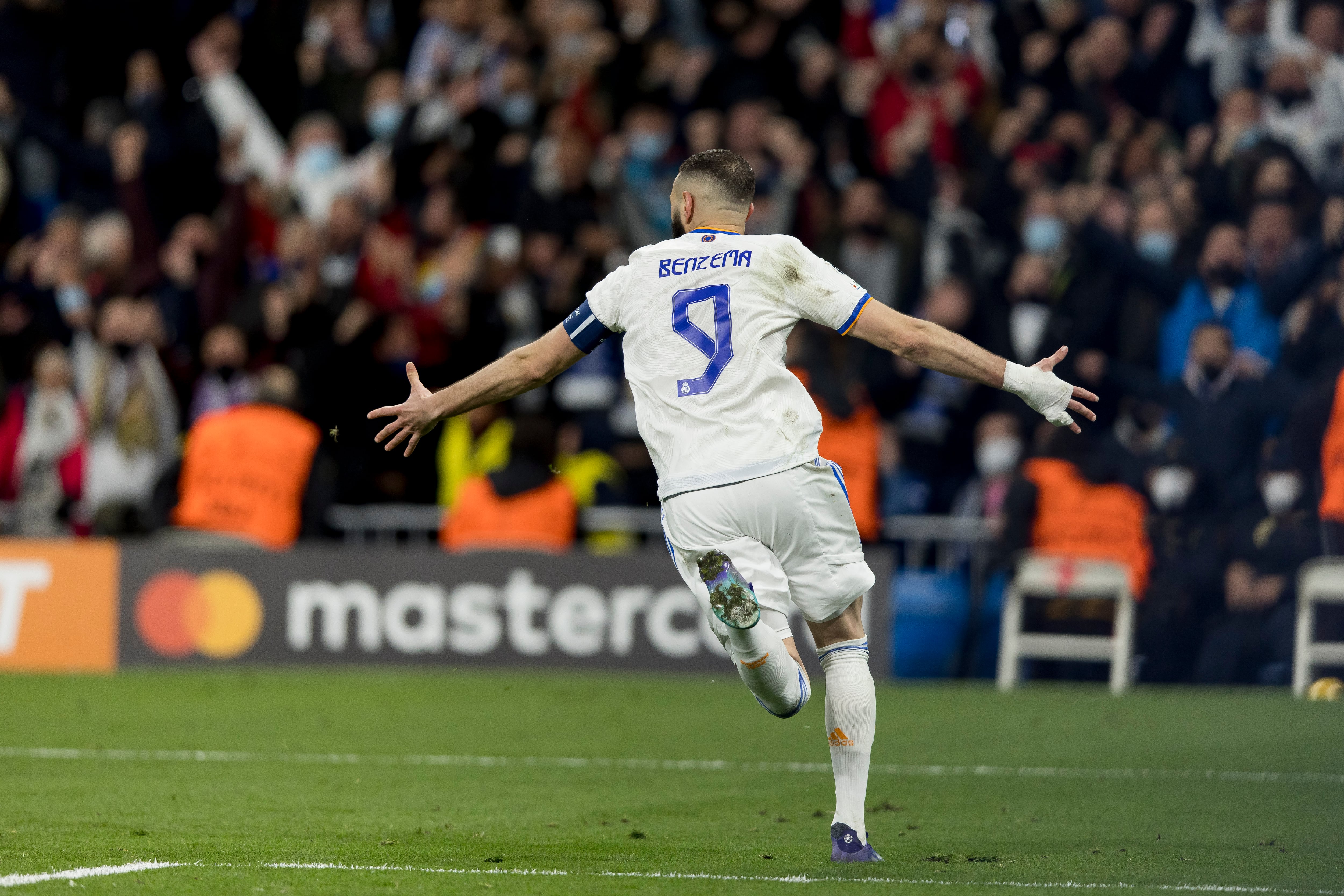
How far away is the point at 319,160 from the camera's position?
16359mm

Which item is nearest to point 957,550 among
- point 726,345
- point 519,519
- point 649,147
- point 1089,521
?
point 1089,521

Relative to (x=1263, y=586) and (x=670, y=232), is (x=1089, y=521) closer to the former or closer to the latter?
(x=1263, y=586)

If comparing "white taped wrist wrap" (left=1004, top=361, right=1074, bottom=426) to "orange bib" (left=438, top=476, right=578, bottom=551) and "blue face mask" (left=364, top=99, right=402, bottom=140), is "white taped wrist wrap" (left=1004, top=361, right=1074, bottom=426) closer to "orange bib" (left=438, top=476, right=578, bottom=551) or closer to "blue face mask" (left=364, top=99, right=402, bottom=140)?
"orange bib" (left=438, top=476, right=578, bottom=551)

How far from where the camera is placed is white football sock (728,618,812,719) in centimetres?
570

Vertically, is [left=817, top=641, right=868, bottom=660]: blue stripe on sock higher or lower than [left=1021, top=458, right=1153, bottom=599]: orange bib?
lower

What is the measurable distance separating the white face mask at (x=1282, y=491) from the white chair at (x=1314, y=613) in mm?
442

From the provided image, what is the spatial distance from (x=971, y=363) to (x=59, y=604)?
9931 mm

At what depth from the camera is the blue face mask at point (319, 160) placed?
1638 centimetres

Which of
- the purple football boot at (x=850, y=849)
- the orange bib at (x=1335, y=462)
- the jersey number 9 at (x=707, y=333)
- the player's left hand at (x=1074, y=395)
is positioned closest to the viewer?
the player's left hand at (x=1074, y=395)

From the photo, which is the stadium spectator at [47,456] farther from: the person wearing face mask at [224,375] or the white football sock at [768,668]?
the white football sock at [768,668]

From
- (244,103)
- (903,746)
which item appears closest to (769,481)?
(903,746)

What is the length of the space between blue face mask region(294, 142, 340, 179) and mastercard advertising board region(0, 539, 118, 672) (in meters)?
4.01

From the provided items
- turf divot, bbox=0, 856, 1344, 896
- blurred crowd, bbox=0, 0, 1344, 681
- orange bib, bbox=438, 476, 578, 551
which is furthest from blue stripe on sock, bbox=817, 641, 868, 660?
orange bib, bbox=438, 476, 578, 551

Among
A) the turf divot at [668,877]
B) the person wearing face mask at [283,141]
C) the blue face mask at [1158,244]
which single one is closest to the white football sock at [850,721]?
the turf divot at [668,877]
